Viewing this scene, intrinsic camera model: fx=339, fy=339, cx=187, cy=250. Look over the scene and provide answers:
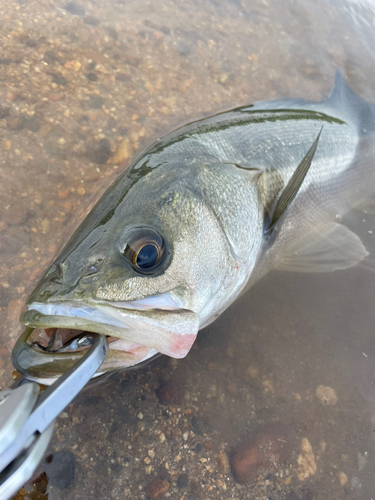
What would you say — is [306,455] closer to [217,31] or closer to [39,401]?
[39,401]

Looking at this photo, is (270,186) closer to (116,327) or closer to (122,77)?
(116,327)

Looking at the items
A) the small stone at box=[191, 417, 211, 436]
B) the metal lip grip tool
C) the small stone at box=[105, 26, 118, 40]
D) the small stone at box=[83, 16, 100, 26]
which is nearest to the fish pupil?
the metal lip grip tool

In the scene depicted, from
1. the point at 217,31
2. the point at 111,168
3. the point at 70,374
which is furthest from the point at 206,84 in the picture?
the point at 70,374

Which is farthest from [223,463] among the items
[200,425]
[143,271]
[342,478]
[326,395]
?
[143,271]

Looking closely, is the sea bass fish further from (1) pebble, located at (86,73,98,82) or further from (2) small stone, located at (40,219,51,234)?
(1) pebble, located at (86,73,98,82)

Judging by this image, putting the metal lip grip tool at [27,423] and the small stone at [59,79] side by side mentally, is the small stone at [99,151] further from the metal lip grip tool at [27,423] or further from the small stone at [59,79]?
the metal lip grip tool at [27,423]
